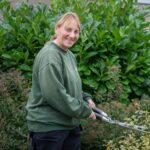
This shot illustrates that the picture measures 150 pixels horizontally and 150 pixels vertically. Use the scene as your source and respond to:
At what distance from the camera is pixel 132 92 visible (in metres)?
6.42

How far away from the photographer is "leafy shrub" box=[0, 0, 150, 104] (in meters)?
6.06

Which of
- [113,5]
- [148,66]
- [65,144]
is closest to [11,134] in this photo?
[65,144]

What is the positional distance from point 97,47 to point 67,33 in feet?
8.86

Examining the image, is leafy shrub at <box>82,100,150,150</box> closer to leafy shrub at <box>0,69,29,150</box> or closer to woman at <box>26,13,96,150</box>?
leafy shrub at <box>0,69,29,150</box>

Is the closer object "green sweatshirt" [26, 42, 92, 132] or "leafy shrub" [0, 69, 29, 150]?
"green sweatshirt" [26, 42, 92, 132]

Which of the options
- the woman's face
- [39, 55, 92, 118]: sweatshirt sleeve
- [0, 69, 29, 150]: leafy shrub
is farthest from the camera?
[0, 69, 29, 150]: leafy shrub

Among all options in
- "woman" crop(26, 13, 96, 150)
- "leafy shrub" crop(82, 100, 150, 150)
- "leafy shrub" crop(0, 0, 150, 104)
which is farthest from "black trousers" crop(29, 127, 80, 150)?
"leafy shrub" crop(0, 0, 150, 104)

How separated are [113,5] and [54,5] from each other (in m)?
0.91

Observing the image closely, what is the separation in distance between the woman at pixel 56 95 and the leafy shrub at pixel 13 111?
1356mm

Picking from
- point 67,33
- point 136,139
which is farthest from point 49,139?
point 136,139

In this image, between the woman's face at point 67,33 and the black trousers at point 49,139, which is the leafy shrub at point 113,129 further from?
the woman's face at point 67,33

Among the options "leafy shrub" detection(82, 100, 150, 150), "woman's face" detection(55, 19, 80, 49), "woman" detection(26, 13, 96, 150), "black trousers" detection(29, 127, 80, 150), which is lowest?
"leafy shrub" detection(82, 100, 150, 150)

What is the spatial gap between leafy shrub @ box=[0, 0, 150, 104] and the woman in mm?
2262

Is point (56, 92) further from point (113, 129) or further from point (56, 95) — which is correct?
point (113, 129)
